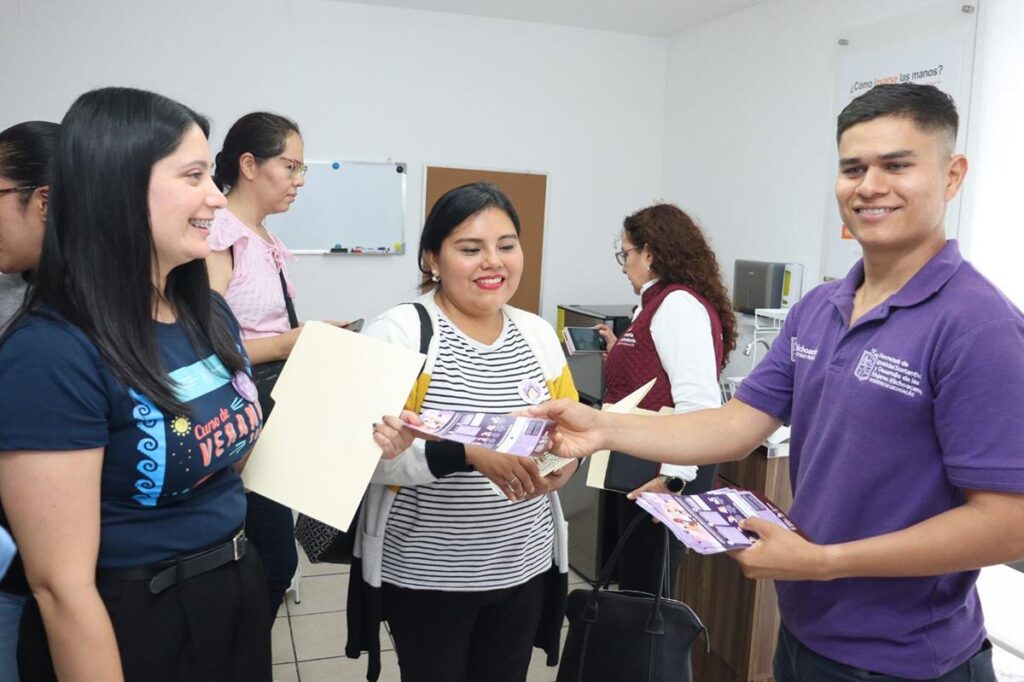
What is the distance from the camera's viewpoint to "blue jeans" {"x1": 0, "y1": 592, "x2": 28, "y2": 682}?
4.10ft

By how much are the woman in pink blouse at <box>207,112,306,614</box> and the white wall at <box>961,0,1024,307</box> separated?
2.63 meters

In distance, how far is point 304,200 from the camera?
4715 millimetres

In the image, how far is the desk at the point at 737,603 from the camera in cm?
271

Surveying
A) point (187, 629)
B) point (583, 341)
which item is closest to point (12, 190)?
point (187, 629)

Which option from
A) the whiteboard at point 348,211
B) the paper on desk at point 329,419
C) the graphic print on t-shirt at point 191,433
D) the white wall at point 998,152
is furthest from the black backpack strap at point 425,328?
the whiteboard at point 348,211

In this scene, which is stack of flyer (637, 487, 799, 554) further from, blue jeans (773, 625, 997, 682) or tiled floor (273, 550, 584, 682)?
tiled floor (273, 550, 584, 682)

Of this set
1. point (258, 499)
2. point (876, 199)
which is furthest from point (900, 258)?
point (258, 499)

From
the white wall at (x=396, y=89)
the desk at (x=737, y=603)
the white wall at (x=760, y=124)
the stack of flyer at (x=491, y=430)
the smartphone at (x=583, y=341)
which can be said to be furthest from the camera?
the white wall at (x=396, y=89)

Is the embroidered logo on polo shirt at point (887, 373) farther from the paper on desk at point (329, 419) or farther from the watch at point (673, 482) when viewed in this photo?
the watch at point (673, 482)

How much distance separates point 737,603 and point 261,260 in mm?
1993

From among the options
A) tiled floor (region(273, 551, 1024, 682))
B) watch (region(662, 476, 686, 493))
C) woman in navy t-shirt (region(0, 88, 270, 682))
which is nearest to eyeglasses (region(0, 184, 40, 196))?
woman in navy t-shirt (region(0, 88, 270, 682))

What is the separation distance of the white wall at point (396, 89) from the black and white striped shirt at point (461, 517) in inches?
131

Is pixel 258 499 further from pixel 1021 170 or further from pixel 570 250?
pixel 570 250

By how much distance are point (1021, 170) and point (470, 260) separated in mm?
2426
